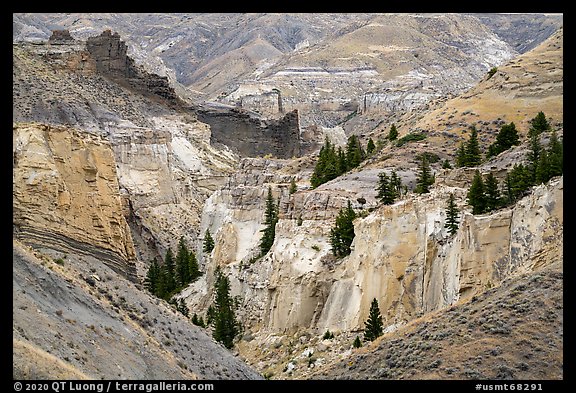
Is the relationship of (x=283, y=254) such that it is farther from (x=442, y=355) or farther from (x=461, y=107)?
(x=461, y=107)

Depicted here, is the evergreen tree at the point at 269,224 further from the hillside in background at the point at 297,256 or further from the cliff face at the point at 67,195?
the cliff face at the point at 67,195

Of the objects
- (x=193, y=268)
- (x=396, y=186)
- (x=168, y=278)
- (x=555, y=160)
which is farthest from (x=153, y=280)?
(x=555, y=160)

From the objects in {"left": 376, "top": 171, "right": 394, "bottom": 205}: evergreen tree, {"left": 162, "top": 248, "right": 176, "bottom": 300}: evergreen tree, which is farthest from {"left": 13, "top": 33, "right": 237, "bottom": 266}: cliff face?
{"left": 376, "top": 171, "right": 394, "bottom": 205}: evergreen tree

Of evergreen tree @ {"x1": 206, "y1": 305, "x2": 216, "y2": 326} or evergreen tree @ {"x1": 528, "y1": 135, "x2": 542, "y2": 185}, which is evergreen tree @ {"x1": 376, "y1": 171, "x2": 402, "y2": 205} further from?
evergreen tree @ {"x1": 206, "y1": 305, "x2": 216, "y2": 326}

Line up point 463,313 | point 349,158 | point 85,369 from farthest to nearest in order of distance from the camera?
point 349,158 → point 463,313 → point 85,369

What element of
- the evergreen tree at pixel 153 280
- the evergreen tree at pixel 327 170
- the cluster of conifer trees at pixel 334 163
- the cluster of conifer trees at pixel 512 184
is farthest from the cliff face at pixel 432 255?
the evergreen tree at pixel 153 280

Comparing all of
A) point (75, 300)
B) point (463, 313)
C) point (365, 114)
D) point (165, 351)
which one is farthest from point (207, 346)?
point (365, 114)
